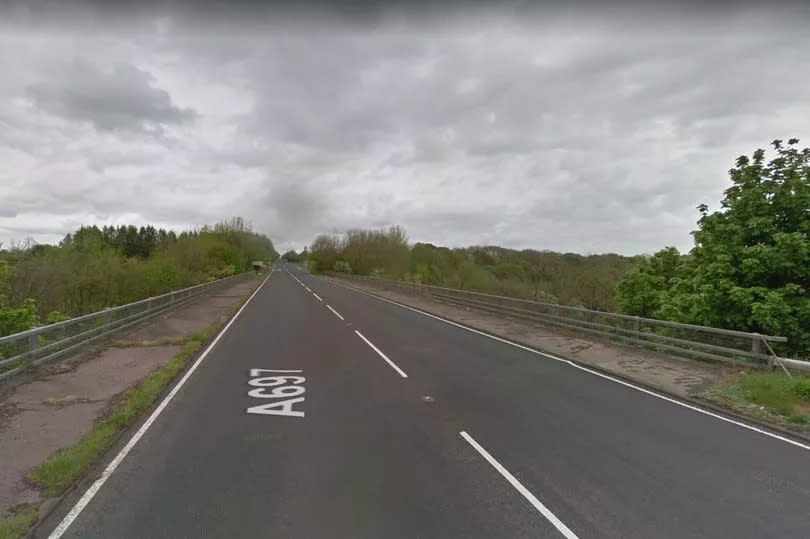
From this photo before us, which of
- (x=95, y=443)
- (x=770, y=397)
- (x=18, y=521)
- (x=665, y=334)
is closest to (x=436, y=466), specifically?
(x=18, y=521)

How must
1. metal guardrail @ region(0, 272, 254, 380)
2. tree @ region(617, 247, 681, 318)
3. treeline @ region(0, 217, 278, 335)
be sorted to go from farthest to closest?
tree @ region(617, 247, 681, 318), treeline @ region(0, 217, 278, 335), metal guardrail @ region(0, 272, 254, 380)

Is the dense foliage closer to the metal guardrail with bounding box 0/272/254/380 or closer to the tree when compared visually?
the tree

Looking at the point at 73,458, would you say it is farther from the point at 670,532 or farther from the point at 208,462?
the point at 670,532

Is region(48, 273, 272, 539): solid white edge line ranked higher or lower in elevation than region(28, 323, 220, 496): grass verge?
lower

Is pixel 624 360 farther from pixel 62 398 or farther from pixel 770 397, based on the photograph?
pixel 62 398

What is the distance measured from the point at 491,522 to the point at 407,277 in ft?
152

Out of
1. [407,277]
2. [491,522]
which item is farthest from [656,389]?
[407,277]

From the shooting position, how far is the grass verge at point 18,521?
11.5 feet

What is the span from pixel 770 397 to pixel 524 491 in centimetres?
560

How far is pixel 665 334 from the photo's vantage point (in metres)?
11.8

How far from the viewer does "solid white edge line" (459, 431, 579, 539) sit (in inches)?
144

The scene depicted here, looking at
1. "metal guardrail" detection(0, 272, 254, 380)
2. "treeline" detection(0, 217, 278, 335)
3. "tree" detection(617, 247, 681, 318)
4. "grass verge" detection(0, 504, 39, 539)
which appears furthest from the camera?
"tree" detection(617, 247, 681, 318)

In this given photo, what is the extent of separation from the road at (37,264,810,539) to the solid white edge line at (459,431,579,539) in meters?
0.02

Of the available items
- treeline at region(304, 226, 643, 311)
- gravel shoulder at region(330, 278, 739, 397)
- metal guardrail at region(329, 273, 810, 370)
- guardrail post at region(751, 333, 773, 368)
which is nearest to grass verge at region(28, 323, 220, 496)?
gravel shoulder at region(330, 278, 739, 397)
